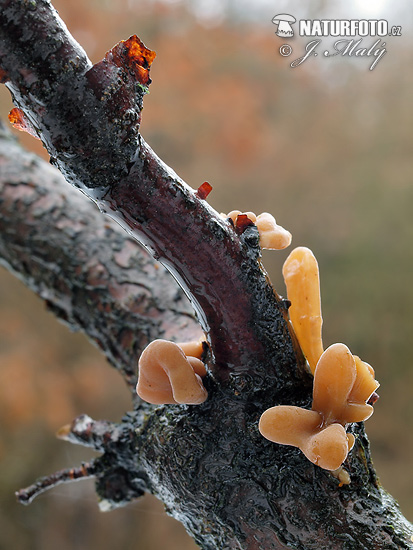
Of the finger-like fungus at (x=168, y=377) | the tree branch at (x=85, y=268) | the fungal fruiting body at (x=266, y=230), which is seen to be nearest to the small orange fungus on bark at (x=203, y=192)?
the fungal fruiting body at (x=266, y=230)

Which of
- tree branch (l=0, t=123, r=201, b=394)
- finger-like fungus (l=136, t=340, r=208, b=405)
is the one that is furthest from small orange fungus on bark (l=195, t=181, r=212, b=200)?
tree branch (l=0, t=123, r=201, b=394)

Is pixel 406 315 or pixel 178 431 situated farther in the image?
pixel 406 315

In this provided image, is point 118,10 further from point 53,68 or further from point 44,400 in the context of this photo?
point 53,68

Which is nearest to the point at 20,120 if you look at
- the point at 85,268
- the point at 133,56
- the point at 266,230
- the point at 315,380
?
the point at 133,56

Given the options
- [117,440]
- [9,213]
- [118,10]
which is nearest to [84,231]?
[9,213]

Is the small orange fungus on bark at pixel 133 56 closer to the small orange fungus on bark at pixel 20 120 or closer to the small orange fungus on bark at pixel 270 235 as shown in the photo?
the small orange fungus on bark at pixel 20 120

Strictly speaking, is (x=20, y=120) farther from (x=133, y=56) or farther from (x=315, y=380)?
(x=315, y=380)

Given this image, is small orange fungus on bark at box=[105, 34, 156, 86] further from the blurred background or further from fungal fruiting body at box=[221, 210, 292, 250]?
the blurred background
